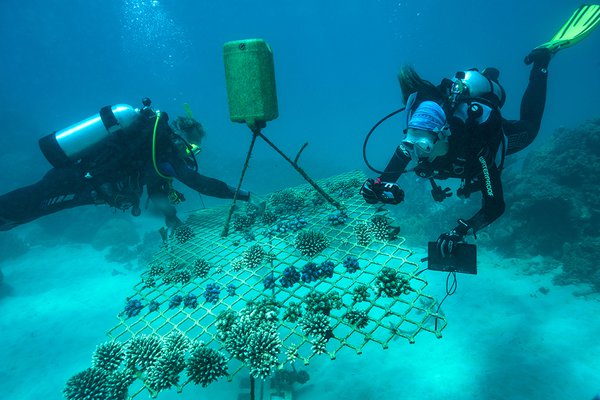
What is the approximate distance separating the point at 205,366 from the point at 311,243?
2924mm

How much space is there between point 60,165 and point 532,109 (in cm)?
1135

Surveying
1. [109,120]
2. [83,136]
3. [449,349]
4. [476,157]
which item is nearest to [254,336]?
[476,157]

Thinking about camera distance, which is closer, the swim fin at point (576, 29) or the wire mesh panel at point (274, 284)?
the wire mesh panel at point (274, 284)

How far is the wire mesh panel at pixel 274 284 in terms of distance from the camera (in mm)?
4242

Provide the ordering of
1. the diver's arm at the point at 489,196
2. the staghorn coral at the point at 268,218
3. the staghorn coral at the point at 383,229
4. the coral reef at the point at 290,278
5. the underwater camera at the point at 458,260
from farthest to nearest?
the staghorn coral at the point at 268,218, the staghorn coral at the point at 383,229, the coral reef at the point at 290,278, the diver's arm at the point at 489,196, the underwater camera at the point at 458,260

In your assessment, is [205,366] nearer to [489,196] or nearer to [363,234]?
[363,234]

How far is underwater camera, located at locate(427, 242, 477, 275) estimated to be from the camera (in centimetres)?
431

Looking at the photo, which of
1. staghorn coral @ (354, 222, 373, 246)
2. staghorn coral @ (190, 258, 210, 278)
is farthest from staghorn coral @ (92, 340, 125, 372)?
staghorn coral @ (354, 222, 373, 246)

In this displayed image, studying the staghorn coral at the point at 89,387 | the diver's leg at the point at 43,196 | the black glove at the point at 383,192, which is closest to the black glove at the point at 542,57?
the black glove at the point at 383,192

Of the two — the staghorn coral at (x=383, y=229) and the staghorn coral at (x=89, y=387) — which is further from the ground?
the staghorn coral at (x=383, y=229)

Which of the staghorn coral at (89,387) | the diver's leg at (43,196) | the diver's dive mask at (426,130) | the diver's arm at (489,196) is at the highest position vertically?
the diver's dive mask at (426,130)

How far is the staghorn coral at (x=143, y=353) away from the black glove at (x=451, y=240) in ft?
15.0

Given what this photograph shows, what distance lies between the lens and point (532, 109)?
23.9 feet

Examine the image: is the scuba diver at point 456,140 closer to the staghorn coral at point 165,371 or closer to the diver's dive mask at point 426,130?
the diver's dive mask at point 426,130
